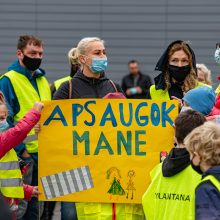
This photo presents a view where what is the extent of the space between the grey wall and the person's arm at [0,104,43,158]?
1187cm

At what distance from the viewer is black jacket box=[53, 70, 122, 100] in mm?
7777

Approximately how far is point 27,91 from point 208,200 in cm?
435

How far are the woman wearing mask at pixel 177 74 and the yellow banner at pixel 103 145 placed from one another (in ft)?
1.63

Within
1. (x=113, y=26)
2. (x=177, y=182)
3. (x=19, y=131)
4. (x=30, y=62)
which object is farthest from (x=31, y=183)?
(x=113, y=26)

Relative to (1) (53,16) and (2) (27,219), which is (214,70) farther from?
(2) (27,219)

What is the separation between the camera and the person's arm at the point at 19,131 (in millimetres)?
7387

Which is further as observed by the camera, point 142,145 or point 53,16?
point 53,16

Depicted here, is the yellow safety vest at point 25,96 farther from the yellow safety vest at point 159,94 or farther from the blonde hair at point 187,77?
the blonde hair at point 187,77

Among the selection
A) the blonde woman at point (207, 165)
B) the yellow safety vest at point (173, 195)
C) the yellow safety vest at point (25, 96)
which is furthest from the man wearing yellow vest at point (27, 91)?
the blonde woman at point (207, 165)

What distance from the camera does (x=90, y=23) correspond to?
19.5 meters

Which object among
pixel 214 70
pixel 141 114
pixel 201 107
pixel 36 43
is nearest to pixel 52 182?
pixel 141 114

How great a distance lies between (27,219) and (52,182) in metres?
1.62

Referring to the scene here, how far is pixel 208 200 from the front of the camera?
517cm

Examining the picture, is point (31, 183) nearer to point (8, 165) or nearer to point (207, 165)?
point (8, 165)
